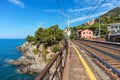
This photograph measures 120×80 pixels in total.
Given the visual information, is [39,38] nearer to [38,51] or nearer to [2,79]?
[38,51]

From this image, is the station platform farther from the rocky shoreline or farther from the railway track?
the rocky shoreline

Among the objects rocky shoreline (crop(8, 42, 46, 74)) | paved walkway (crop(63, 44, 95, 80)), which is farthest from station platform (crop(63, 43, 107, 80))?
rocky shoreline (crop(8, 42, 46, 74))

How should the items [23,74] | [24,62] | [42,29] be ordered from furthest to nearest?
[42,29] < [24,62] < [23,74]

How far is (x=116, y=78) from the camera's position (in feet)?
25.6

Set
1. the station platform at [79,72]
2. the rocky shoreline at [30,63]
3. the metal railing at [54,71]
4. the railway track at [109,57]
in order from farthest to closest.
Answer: the rocky shoreline at [30,63] → the railway track at [109,57] → the station platform at [79,72] → the metal railing at [54,71]

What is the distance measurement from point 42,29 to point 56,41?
45.5 ft

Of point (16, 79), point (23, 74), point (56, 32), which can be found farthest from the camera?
point (56, 32)

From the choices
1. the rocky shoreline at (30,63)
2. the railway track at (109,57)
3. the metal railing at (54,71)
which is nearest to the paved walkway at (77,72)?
the metal railing at (54,71)

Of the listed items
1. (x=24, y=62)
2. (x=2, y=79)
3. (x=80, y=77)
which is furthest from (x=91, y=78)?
(x=24, y=62)

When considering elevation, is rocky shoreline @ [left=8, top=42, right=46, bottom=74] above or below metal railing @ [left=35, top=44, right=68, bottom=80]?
below

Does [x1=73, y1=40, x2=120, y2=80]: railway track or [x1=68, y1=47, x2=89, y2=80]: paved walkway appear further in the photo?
[x1=73, y1=40, x2=120, y2=80]: railway track

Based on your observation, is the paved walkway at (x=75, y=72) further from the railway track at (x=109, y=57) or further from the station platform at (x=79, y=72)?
the railway track at (x=109, y=57)

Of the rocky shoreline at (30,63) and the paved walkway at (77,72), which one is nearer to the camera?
the paved walkway at (77,72)

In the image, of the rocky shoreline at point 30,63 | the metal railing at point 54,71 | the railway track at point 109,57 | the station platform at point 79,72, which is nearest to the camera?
the metal railing at point 54,71
